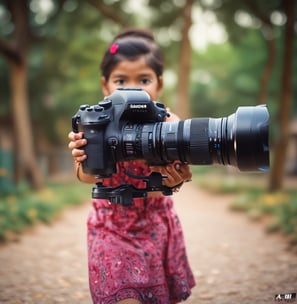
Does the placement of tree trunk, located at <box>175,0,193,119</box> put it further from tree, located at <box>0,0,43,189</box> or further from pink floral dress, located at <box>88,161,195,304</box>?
pink floral dress, located at <box>88,161,195,304</box>

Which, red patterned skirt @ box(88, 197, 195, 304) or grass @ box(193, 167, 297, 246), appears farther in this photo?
grass @ box(193, 167, 297, 246)

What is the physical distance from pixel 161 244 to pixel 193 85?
18.1 m

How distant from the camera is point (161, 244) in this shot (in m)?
1.81

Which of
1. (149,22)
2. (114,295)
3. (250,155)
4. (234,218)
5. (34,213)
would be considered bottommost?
(234,218)

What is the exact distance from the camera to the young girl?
163cm

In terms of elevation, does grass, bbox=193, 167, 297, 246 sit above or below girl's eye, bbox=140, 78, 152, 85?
below

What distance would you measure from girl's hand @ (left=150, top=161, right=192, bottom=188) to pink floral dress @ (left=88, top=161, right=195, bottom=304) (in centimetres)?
19

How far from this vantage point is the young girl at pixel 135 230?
163cm

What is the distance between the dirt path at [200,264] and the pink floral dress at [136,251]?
0.77 m

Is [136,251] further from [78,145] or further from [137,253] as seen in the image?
[78,145]

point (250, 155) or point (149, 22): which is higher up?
point (149, 22)

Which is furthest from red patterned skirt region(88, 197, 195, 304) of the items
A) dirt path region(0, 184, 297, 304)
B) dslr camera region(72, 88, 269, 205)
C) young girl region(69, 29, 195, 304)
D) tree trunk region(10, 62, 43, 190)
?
tree trunk region(10, 62, 43, 190)

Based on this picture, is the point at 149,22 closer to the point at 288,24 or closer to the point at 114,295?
the point at 288,24

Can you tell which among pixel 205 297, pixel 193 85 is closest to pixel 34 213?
pixel 205 297
